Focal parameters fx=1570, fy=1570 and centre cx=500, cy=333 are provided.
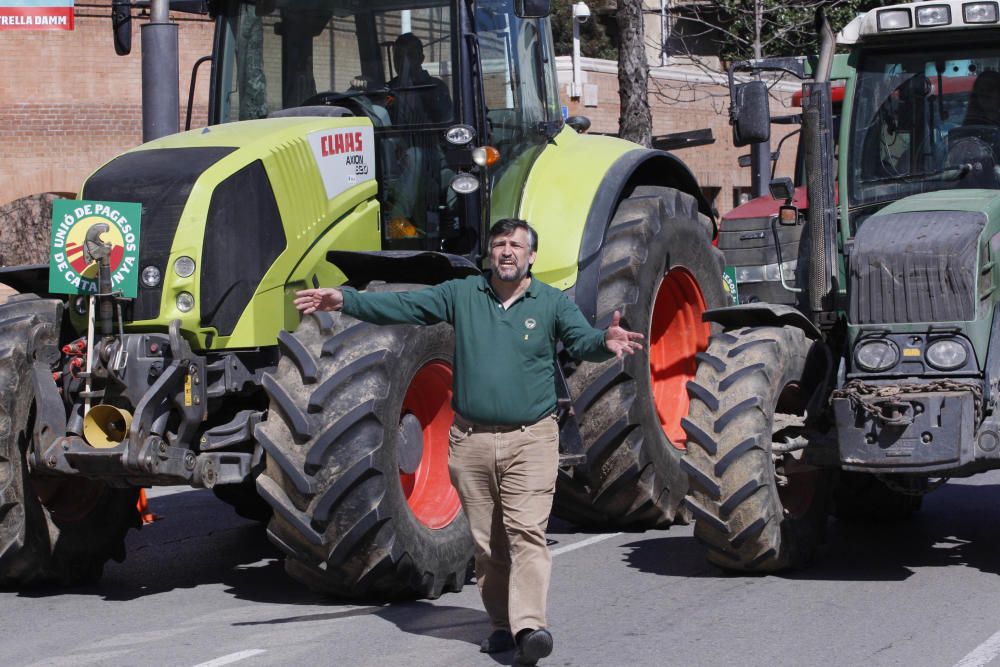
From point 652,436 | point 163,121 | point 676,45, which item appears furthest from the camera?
point 676,45

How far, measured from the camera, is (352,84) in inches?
332

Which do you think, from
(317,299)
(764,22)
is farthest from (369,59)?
(764,22)

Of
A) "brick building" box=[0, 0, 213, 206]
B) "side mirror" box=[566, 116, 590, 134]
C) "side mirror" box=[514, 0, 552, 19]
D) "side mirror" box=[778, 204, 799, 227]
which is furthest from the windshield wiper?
"brick building" box=[0, 0, 213, 206]

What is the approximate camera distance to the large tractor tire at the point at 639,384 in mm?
8844

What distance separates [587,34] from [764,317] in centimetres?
2842

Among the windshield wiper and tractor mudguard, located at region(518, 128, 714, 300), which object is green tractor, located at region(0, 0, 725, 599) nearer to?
tractor mudguard, located at region(518, 128, 714, 300)

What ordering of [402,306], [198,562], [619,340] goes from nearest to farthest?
[619,340], [402,306], [198,562]

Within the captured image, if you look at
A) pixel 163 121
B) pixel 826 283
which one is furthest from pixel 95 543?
pixel 163 121

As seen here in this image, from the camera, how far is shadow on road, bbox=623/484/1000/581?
797cm

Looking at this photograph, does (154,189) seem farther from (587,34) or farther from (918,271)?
(587,34)

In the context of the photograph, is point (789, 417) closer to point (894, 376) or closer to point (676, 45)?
point (894, 376)

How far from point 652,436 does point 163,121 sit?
18.6 feet

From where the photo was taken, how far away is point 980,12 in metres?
8.17

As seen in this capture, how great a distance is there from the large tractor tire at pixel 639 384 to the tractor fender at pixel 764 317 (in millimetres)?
951
